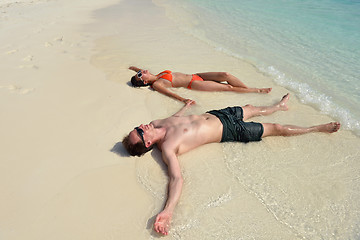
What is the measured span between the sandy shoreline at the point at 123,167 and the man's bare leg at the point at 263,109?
0.44 ft

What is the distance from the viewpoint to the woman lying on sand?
5.15 m

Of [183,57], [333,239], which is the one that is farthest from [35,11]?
[333,239]

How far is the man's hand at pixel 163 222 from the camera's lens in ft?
8.69

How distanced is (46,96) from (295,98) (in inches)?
179

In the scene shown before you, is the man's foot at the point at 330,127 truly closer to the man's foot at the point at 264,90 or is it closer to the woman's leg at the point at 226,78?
the man's foot at the point at 264,90

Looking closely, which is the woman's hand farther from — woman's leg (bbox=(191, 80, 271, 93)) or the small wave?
the small wave

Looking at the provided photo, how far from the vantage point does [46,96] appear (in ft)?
15.6

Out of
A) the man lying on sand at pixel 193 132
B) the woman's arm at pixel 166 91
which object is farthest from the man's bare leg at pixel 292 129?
the woman's arm at pixel 166 91

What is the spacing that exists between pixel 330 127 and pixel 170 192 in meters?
2.68

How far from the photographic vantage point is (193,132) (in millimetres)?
3680

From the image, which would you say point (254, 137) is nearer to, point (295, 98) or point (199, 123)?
point (199, 123)

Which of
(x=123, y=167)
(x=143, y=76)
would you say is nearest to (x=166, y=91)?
(x=143, y=76)

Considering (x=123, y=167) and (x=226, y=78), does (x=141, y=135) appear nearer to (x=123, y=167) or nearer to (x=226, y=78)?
(x=123, y=167)

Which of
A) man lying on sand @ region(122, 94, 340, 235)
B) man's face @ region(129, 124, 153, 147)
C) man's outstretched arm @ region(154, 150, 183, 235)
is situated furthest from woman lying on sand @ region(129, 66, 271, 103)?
man's outstretched arm @ region(154, 150, 183, 235)
